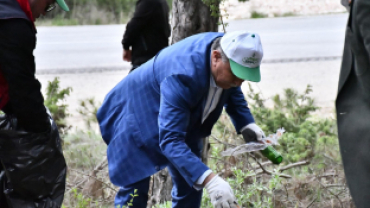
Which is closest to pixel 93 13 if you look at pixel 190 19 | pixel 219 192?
pixel 190 19

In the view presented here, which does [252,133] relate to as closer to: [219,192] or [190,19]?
[219,192]

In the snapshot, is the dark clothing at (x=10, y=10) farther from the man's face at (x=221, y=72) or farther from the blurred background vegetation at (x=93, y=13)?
the blurred background vegetation at (x=93, y=13)

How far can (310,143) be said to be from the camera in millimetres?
4492

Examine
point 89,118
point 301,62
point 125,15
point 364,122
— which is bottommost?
point 125,15

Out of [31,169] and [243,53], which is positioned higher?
[243,53]

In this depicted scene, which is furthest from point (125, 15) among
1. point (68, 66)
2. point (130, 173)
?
point (130, 173)

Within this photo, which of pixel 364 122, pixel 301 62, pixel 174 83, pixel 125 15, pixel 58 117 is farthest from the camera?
pixel 125 15

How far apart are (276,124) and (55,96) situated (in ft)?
6.84

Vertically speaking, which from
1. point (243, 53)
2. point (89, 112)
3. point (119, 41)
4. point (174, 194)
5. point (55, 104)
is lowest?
point (119, 41)

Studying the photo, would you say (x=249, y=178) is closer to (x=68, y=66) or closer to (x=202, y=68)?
(x=202, y=68)

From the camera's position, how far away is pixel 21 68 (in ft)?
8.23

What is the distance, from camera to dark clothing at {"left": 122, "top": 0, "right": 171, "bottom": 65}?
4938 mm

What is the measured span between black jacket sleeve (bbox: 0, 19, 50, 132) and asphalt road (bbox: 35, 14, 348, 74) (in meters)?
7.25

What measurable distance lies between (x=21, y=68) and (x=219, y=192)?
1.12 m
